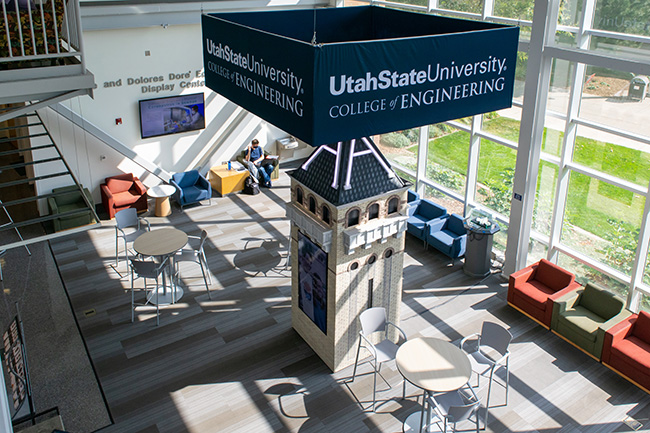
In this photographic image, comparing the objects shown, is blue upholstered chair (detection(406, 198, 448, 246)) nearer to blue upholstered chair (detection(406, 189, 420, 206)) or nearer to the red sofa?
blue upholstered chair (detection(406, 189, 420, 206))

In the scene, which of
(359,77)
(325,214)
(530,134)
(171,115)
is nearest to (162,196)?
(171,115)

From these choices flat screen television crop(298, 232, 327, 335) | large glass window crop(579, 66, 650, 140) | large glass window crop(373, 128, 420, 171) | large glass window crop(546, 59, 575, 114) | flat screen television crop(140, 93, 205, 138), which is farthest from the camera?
large glass window crop(373, 128, 420, 171)

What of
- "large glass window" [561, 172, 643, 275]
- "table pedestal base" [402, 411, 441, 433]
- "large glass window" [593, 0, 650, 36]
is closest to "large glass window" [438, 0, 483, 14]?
"large glass window" [593, 0, 650, 36]

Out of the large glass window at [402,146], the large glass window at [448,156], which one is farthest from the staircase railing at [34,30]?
the large glass window at [402,146]

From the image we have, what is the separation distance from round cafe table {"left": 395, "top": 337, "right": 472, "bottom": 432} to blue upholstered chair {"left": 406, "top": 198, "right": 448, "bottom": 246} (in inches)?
188

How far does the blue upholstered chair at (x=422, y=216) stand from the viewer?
1238 centimetres

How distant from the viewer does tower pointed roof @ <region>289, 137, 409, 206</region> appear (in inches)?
307

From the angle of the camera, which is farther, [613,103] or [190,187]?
[190,187]

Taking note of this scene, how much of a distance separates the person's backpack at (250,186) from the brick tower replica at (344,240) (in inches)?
231

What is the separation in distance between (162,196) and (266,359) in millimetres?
5582

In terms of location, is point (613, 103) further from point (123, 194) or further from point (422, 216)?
point (123, 194)

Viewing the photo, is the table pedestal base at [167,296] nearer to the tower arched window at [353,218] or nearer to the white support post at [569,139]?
the tower arched window at [353,218]

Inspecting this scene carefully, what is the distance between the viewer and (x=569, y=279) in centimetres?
998

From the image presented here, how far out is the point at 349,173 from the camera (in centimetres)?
779
